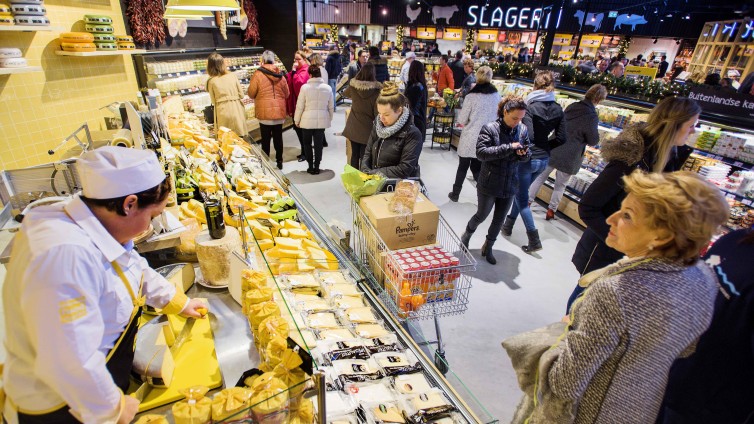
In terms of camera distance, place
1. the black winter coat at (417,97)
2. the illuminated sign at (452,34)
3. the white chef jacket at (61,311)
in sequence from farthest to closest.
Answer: the illuminated sign at (452,34) → the black winter coat at (417,97) → the white chef jacket at (61,311)

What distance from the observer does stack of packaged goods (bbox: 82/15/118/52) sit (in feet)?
15.8

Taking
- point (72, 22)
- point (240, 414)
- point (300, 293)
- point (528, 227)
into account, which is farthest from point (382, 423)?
point (72, 22)

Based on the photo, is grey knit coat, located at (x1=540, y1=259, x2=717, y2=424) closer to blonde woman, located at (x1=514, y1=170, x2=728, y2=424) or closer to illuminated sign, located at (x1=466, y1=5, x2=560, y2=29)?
blonde woman, located at (x1=514, y1=170, x2=728, y2=424)

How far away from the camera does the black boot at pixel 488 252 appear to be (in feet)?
14.2

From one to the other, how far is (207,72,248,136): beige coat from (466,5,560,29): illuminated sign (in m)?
10.3

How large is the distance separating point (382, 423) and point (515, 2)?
1613 cm

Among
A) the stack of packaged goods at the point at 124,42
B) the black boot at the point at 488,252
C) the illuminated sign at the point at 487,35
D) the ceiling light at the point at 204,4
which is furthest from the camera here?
the illuminated sign at the point at 487,35

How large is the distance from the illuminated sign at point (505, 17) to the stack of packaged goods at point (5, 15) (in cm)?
1261

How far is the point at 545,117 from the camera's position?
450 centimetres

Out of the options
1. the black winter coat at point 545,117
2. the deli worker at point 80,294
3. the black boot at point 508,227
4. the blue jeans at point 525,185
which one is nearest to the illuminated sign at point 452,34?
the black winter coat at point 545,117

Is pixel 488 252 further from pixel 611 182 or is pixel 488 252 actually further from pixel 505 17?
pixel 505 17

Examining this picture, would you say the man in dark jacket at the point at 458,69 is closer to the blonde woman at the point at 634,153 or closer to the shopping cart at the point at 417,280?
the blonde woman at the point at 634,153

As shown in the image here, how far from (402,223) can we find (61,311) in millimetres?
1693

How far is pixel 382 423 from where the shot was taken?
149 centimetres
